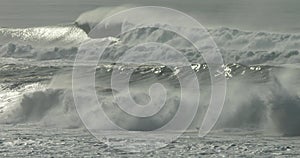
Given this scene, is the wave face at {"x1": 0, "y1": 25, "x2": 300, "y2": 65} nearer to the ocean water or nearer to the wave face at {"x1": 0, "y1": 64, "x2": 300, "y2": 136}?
the ocean water

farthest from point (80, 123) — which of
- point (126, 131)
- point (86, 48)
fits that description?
point (86, 48)

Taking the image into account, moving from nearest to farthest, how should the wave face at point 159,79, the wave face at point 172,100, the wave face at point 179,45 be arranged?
1. the wave face at point 172,100
2. the wave face at point 159,79
3. the wave face at point 179,45

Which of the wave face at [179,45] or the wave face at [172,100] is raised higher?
the wave face at [179,45]

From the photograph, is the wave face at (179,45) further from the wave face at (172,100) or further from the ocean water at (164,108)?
the wave face at (172,100)

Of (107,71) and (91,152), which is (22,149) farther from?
(107,71)

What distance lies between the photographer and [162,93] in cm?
2550

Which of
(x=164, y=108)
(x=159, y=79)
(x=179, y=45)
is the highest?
(x=179, y=45)


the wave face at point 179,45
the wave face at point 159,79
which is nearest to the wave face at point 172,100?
the wave face at point 159,79

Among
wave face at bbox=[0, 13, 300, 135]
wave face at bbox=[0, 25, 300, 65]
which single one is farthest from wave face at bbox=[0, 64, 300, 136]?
wave face at bbox=[0, 25, 300, 65]

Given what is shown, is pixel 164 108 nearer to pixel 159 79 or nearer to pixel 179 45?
pixel 159 79

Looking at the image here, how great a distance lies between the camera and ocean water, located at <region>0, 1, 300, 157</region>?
1741cm

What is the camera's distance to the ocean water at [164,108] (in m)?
17.4

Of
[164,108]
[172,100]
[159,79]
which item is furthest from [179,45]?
Result: [164,108]

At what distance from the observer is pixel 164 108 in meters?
22.9
